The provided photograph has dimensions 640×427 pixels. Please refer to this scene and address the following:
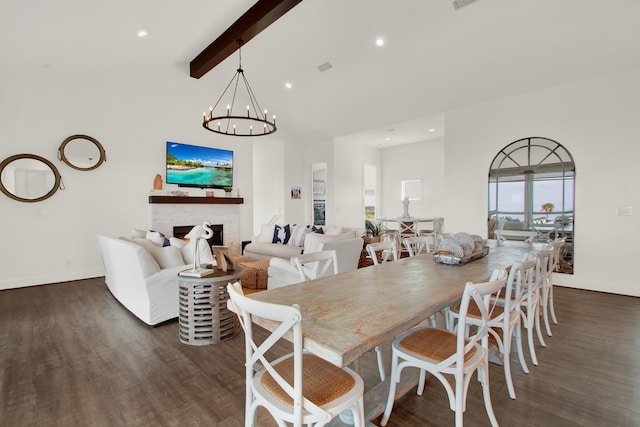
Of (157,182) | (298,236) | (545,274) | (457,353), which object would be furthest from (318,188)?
(457,353)

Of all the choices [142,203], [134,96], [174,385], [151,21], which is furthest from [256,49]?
[174,385]

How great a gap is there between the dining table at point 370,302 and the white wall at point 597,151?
3258mm

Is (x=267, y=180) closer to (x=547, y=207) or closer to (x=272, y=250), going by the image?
(x=272, y=250)

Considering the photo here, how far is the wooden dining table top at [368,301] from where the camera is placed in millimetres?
1188

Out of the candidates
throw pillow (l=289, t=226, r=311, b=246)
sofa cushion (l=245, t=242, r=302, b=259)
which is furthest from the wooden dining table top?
throw pillow (l=289, t=226, r=311, b=246)

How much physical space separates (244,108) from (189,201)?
2.63 metres

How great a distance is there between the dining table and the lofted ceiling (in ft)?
11.1

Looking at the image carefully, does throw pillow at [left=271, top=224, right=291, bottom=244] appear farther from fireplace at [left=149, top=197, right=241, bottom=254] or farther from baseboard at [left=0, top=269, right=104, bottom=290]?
baseboard at [left=0, top=269, right=104, bottom=290]

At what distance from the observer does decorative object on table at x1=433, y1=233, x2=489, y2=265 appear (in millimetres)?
2570

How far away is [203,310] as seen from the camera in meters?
2.95

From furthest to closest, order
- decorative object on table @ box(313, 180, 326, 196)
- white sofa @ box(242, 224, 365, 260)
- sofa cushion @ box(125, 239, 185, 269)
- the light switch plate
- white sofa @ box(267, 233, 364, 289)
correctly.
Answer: decorative object on table @ box(313, 180, 326, 196) < white sofa @ box(242, 224, 365, 260) < the light switch plate < white sofa @ box(267, 233, 364, 289) < sofa cushion @ box(125, 239, 185, 269)

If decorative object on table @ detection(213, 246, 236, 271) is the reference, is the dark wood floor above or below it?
below

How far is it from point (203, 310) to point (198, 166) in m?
4.76

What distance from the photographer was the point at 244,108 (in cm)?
779
